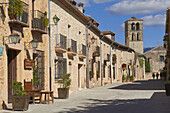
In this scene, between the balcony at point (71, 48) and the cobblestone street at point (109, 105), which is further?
the balcony at point (71, 48)

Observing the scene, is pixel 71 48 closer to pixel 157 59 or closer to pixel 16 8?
pixel 16 8

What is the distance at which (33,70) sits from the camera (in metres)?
16.0

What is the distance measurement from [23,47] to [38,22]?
1.90m

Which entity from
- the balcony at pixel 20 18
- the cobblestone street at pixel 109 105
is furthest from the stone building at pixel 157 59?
the balcony at pixel 20 18

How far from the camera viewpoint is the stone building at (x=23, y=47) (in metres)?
12.4

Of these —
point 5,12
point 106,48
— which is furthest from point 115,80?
point 5,12

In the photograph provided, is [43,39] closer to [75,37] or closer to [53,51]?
[53,51]

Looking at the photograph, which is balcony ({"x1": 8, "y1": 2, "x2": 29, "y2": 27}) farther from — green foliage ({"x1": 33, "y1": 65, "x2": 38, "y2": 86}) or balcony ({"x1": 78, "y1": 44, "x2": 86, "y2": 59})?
balcony ({"x1": 78, "y1": 44, "x2": 86, "y2": 59})

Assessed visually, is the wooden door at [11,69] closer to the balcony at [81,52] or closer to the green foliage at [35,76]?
the green foliage at [35,76]

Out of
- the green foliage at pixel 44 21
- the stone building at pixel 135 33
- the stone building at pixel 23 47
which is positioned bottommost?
the stone building at pixel 23 47

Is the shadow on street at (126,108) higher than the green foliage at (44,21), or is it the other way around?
the green foliage at (44,21)

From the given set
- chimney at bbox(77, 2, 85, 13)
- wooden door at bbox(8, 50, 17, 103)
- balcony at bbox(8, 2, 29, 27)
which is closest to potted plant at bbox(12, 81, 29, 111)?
wooden door at bbox(8, 50, 17, 103)

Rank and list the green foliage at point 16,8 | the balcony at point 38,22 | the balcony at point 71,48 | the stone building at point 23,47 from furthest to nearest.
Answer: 1. the balcony at point 71,48
2. the balcony at point 38,22
3. the green foliage at point 16,8
4. the stone building at point 23,47

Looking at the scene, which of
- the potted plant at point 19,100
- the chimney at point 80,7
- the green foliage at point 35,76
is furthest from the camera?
the chimney at point 80,7
